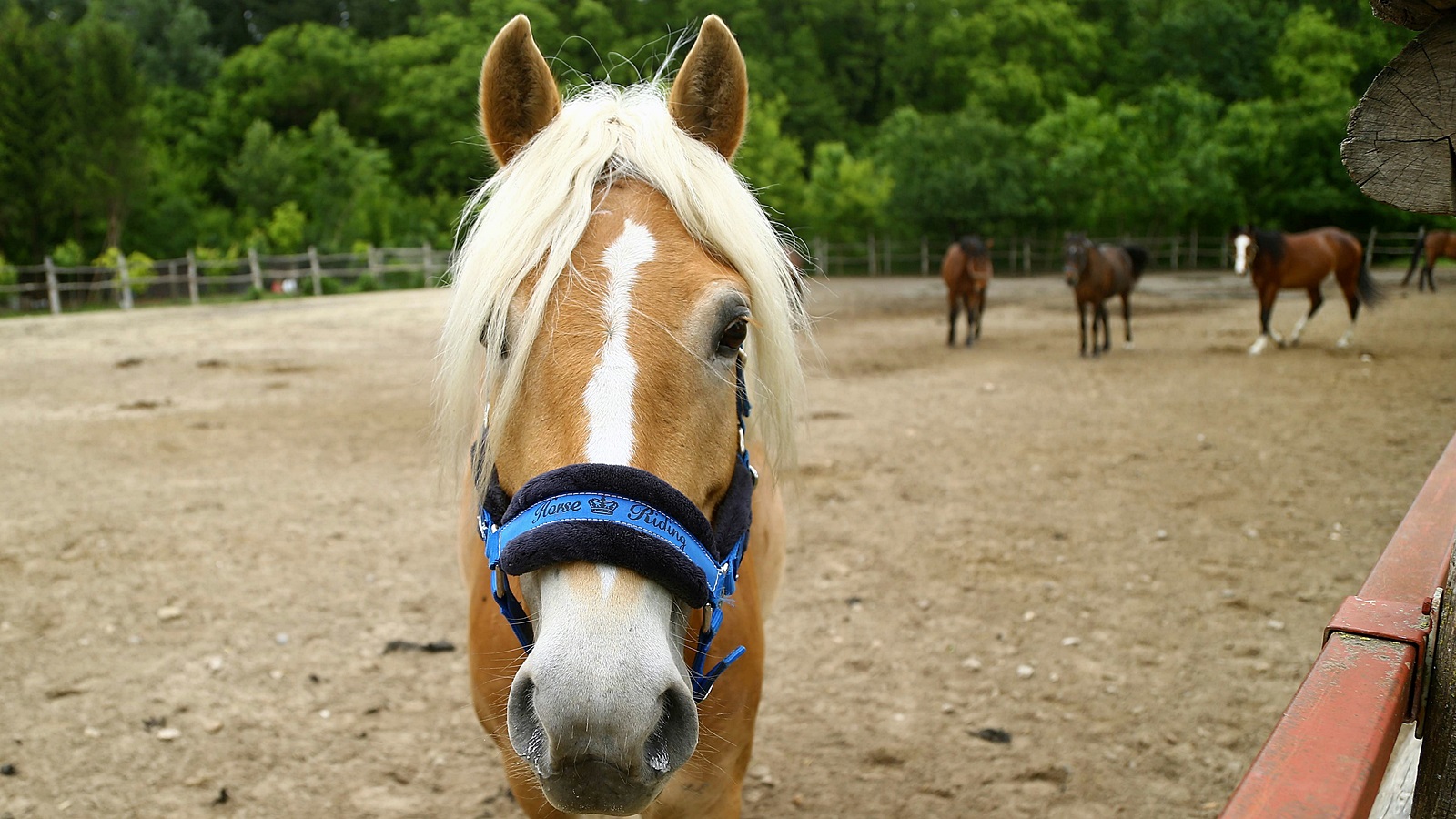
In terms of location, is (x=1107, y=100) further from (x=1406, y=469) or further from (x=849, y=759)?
(x=849, y=759)

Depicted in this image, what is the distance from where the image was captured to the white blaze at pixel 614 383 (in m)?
1.25

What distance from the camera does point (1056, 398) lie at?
9203mm

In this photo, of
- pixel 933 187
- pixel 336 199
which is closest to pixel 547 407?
pixel 933 187

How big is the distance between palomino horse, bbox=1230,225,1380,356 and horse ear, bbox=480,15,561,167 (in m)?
12.4

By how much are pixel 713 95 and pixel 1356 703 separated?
61.9 inches

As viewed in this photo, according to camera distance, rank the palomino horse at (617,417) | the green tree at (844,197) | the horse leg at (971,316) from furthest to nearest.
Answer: the green tree at (844,197) → the horse leg at (971,316) → the palomino horse at (617,417)

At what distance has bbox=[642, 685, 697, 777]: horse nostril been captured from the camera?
1180mm

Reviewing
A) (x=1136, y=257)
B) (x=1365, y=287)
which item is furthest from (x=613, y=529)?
(x=1365, y=287)

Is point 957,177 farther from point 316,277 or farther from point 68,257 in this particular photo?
point 68,257

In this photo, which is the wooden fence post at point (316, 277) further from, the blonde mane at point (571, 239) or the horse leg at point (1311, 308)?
the blonde mane at point (571, 239)

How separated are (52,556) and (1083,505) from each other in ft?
21.4

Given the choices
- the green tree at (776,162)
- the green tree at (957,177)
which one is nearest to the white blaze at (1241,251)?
the green tree at (957,177)

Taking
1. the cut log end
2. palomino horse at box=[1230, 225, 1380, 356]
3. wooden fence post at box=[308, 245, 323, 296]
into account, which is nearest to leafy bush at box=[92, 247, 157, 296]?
wooden fence post at box=[308, 245, 323, 296]

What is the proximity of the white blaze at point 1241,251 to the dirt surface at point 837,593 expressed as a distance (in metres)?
3.05
